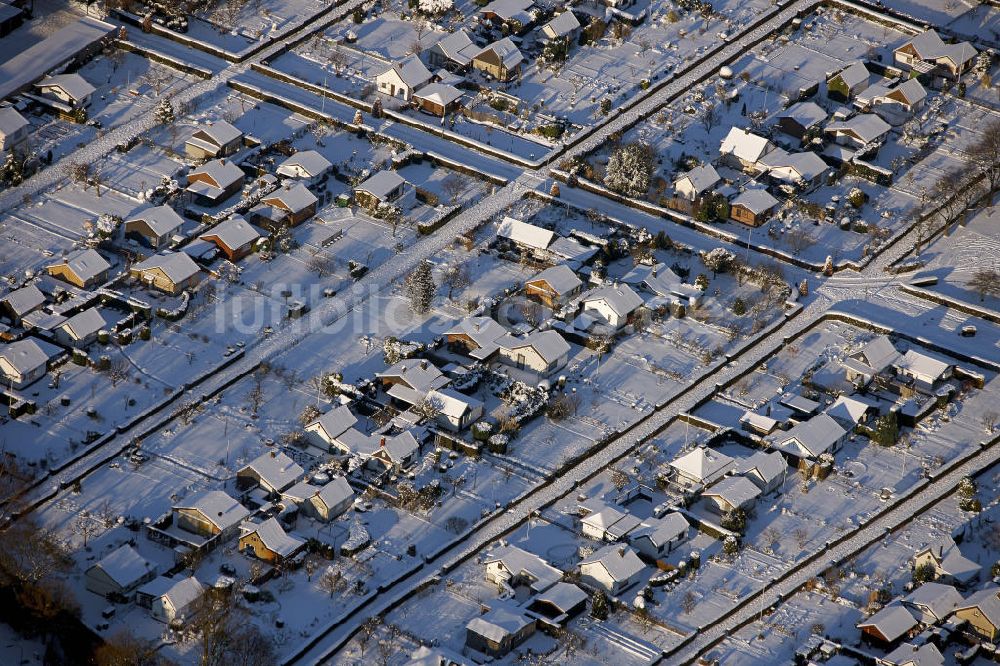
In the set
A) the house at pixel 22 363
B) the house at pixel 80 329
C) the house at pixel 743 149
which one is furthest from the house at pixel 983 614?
the house at pixel 22 363

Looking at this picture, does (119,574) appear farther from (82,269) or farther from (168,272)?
(82,269)

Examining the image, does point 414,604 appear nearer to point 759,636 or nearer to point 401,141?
point 759,636

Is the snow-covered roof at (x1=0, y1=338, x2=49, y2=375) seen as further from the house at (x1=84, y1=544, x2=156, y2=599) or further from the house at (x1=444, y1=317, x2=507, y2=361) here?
the house at (x1=444, y1=317, x2=507, y2=361)

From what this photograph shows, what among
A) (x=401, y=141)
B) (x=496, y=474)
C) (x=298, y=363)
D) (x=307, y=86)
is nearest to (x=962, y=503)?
(x=496, y=474)

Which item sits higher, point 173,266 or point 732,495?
point 173,266

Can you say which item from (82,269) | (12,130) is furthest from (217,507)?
(12,130)

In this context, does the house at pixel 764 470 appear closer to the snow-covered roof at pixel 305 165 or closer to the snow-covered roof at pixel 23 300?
the snow-covered roof at pixel 305 165
